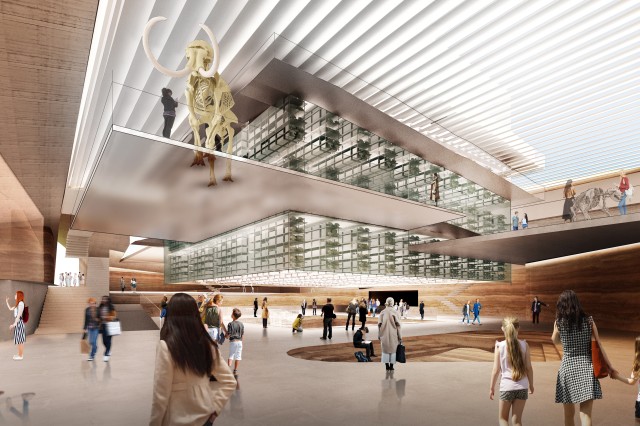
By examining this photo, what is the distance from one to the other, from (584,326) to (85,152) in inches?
639

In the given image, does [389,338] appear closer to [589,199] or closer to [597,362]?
[597,362]

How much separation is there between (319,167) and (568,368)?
8.79 m

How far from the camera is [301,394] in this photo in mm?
6547

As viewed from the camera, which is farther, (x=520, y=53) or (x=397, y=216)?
(x=397, y=216)

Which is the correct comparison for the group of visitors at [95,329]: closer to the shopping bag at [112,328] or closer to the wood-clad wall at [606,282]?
the shopping bag at [112,328]

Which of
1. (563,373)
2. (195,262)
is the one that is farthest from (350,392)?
(195,262)

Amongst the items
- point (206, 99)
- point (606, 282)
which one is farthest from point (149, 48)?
point (606, 282)

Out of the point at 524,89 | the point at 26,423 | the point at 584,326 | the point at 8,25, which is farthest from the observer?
the point at 524,89

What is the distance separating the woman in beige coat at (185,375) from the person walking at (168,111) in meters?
6.76

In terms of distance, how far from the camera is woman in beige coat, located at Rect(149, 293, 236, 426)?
7.34 feet

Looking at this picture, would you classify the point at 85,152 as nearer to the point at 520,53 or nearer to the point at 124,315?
the point at 124,315

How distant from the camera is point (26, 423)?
5.09 metres

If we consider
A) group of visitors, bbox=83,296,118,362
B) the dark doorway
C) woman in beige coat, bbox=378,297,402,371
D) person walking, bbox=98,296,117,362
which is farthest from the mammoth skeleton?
the dark doorway

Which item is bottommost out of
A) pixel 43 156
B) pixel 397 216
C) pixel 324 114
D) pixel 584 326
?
pixel 584 326
